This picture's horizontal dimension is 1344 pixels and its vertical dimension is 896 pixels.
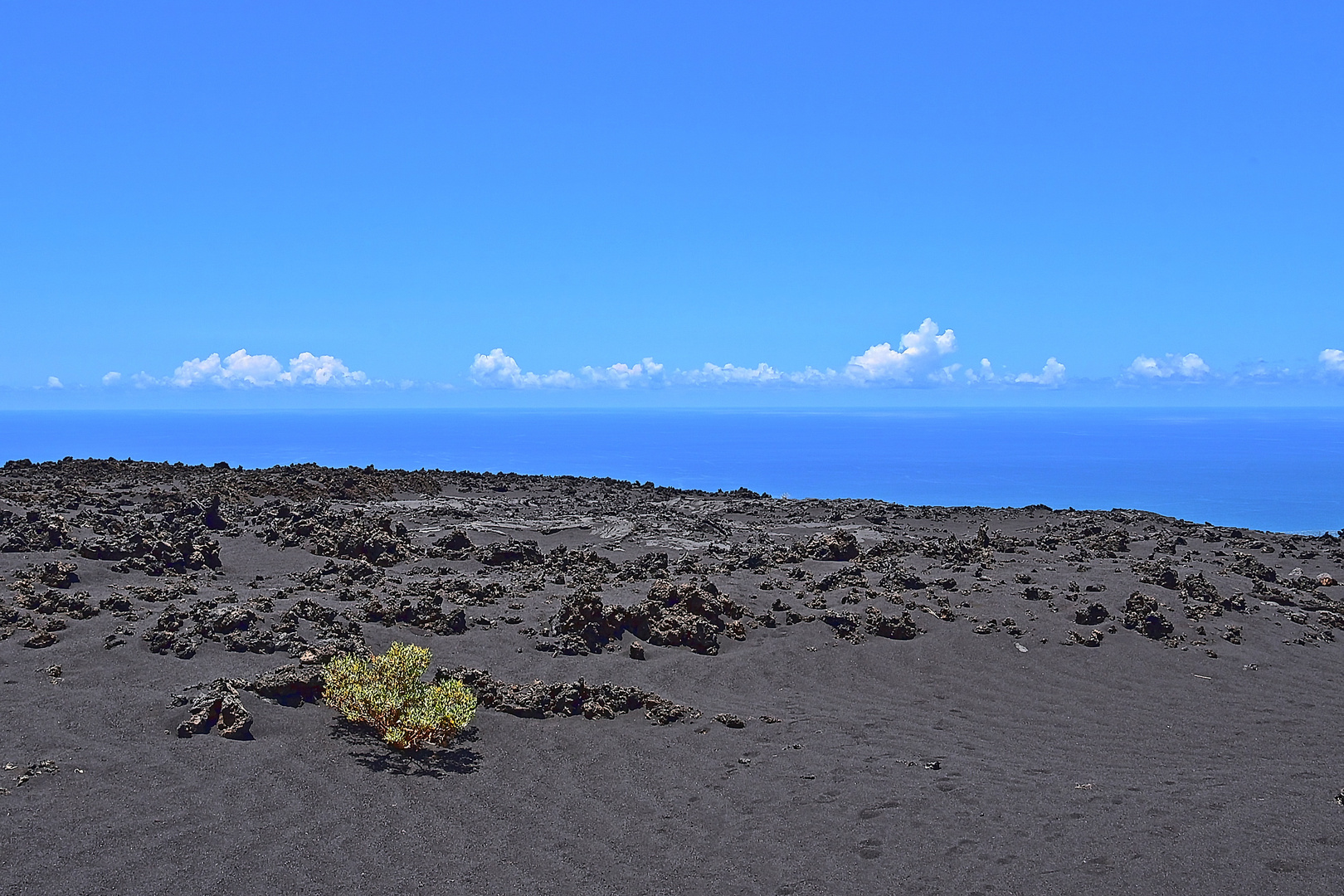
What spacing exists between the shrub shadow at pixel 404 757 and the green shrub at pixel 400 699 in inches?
3.4

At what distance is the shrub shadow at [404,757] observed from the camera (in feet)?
24.8

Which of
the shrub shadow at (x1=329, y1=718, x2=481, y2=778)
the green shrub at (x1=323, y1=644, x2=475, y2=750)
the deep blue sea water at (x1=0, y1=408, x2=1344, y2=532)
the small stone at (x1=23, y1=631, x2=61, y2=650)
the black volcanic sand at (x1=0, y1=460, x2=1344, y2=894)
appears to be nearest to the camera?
the black volcanic sand at (x1=0, y1=460, x2=1344, y2=894)

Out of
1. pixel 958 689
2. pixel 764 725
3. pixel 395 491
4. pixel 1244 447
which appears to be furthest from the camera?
pixel 1244 447

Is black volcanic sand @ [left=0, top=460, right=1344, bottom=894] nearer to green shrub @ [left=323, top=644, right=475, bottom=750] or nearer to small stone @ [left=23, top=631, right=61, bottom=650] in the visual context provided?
small stone @ [left=23, top=631, right=61, bottom=650]

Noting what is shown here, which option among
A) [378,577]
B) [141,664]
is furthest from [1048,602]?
[141,664]

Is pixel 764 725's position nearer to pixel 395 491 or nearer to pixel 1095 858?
pixel 1095 858

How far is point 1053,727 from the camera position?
392 inches

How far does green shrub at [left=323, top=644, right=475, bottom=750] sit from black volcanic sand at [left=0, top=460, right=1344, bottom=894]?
0.22 m

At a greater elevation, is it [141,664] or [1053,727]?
[141,664]

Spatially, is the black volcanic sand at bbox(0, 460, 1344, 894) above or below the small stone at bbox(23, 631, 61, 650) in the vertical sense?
below

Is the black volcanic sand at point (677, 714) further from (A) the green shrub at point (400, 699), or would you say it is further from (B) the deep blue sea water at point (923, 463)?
(B) the deep blue sea water at point (923, 463)

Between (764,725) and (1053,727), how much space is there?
11.3 feet

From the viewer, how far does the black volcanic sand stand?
6070mm

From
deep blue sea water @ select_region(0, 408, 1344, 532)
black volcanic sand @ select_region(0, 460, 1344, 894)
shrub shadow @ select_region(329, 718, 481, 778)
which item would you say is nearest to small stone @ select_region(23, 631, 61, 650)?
black volcanic sand @ select_region(0, 460, 1344, 894)
